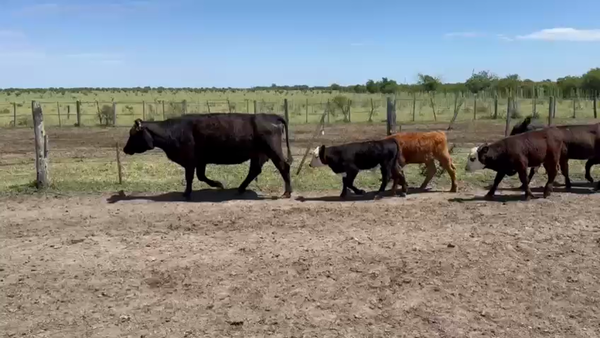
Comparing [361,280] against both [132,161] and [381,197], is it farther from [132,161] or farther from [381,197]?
[132,161]

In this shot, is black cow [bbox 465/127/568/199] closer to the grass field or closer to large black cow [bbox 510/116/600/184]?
the grass field

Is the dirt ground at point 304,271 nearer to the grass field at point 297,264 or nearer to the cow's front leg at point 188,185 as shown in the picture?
the grass field at point 297,264

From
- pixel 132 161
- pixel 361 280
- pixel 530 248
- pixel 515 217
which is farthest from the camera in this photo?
pixel 132 161

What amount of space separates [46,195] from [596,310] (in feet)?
32.3

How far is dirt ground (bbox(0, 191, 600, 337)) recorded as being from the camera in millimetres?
6277

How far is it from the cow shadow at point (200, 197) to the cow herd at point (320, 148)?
0.17 m

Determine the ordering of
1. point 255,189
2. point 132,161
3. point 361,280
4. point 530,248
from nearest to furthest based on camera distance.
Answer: point 361,280, point 530,248, point 255,189, point 132,161

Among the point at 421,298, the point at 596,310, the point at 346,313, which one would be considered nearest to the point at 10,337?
the point at 346,313

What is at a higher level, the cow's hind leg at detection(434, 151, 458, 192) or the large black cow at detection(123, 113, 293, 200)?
the large black cow at detection(123, 113, 293, 200)

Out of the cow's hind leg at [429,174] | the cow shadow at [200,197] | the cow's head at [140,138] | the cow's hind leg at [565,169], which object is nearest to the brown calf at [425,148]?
the cow's hind leg at [429,174]

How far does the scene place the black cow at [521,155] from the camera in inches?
448

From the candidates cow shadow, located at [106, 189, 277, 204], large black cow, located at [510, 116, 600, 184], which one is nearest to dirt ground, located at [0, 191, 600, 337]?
cow shadow, located at [106, 189, 277, 204]

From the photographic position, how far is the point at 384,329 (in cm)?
Result: 614

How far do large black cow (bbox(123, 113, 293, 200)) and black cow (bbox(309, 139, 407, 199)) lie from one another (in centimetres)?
102
